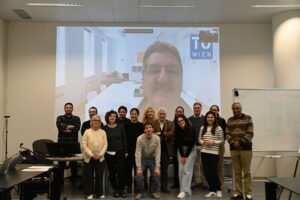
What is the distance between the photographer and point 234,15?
811cm

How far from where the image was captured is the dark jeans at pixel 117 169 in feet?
20.7

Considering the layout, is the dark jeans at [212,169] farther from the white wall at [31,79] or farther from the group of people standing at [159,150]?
the white wall at [31,79]

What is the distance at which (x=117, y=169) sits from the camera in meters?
6.42

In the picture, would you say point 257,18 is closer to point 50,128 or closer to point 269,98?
point 269,98

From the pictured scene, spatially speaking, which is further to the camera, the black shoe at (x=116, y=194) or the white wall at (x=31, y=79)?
the white wall at (x=31, y=79)

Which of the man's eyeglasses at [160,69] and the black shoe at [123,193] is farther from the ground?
the man's eyeglasses at [160,69]

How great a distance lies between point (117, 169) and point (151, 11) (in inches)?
134

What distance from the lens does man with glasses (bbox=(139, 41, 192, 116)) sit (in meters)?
8.44

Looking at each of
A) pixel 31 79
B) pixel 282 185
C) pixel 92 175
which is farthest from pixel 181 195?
pixel 31 79

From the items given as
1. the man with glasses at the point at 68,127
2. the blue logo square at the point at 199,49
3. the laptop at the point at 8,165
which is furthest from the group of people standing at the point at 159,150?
the blue logo square at the point at 199,49

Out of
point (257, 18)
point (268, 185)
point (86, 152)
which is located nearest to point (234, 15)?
point (257, 18)

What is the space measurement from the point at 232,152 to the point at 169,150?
110cm

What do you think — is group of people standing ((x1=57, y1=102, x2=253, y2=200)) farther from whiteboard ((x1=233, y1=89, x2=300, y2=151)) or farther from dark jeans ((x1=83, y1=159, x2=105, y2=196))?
whiteboard ((x1=233, y1=89, x2=300, y2=151))

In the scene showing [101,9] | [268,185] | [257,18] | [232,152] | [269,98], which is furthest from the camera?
[257,18]
